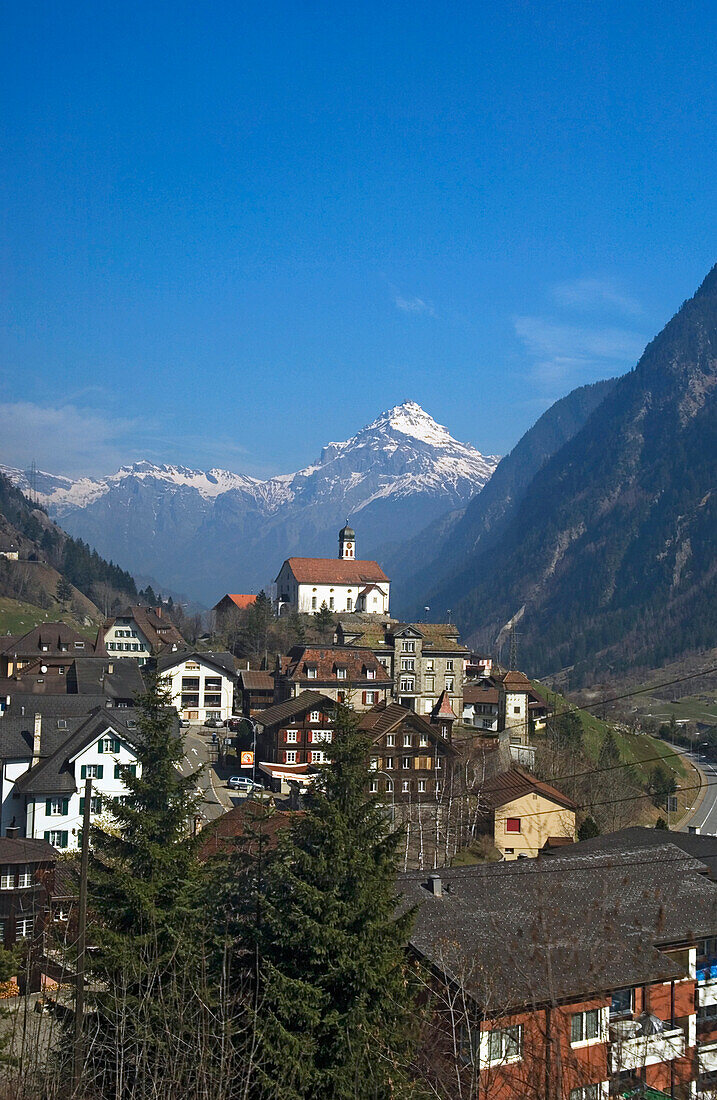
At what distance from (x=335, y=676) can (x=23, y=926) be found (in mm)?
31680

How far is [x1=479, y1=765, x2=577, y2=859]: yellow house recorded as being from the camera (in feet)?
142

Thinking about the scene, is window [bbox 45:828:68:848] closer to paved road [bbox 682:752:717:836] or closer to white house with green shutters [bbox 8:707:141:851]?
white house with green shutters [bbox 8:707:141:851]

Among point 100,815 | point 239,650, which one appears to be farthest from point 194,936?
point 239,650

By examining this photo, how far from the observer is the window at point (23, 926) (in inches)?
1216

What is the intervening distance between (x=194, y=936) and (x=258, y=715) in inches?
1498

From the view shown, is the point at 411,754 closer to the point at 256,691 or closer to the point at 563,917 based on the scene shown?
the point at 256,691

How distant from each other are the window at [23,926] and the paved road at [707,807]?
34387 millimetres

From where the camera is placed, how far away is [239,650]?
8344cm

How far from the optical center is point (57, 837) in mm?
39594

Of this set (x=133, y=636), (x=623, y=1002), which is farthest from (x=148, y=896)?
(x=133, y=636)

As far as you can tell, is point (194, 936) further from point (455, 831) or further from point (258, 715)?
point (258, 715)

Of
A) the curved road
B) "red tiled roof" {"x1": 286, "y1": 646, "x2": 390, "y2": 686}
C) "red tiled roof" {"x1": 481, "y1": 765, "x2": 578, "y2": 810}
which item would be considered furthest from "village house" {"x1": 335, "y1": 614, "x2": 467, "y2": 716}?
"red tiled roof" {"x1": 481, "y1": 765, "x2": 578, "y2": 810}

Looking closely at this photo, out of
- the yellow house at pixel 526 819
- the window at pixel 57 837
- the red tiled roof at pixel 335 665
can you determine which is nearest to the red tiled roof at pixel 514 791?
the yellow house at pixel 526 819

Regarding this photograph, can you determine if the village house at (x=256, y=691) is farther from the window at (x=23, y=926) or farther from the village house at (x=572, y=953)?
the village house at (x=572, y=953)
